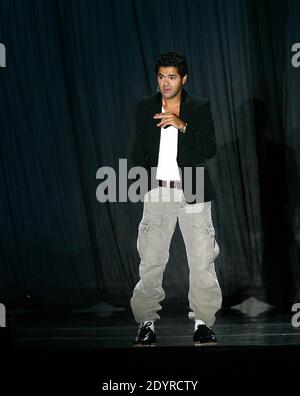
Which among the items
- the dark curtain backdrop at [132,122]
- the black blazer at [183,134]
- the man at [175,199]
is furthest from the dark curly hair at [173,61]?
the dark curtain backdrop at [132,122]

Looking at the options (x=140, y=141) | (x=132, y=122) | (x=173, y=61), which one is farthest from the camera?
(x=132, y=122)

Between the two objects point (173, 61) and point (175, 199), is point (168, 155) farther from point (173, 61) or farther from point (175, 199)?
point (173, 61)

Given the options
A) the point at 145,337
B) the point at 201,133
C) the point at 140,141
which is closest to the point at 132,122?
the point at 140,141

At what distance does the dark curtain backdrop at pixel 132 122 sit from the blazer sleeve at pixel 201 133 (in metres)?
1.21

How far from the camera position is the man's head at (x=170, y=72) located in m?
3.58

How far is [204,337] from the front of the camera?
11.8ft

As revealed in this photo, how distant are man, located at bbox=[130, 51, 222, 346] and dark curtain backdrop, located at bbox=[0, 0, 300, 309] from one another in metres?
1.20

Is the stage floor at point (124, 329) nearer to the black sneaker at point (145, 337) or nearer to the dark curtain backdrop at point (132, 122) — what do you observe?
the black sneaker at point (145, 337)

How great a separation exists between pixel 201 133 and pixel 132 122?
1314 millimetres

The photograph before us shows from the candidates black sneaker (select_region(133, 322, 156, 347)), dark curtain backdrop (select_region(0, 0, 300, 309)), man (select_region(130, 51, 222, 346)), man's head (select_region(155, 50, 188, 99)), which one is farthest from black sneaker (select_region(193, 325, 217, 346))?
dark curtain backdrop (select_region(0, 0, 300, 309))

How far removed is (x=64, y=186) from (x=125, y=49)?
0.87m

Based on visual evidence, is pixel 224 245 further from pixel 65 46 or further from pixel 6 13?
pixel 6 13

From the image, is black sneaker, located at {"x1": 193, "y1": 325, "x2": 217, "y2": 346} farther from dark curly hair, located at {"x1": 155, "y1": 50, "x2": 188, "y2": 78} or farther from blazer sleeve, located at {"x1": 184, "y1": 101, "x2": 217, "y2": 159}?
dark curly hair, located at {"x1": 155, "y1": 50, "x2": 188, "y2": 78}

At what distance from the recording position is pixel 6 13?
4883 mm
